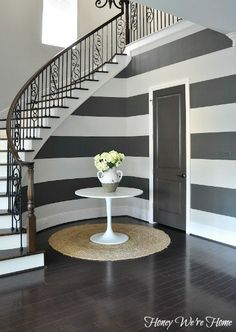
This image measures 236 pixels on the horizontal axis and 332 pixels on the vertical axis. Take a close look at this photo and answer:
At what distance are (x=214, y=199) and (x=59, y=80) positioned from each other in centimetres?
452

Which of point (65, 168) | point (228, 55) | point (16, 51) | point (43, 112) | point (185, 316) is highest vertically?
point (16, 51)

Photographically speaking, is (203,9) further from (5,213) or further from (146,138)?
(5,213)

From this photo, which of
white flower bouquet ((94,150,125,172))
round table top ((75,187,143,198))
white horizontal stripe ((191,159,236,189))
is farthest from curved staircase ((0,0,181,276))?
white horizontal stripe ((191,159,236,189))

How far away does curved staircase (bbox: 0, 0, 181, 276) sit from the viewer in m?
3.82

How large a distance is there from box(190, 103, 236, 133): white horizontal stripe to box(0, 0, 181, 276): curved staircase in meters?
2.11

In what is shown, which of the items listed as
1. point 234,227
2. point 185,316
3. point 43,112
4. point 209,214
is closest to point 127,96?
point 43,112

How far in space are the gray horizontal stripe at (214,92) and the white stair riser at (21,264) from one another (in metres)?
3.22

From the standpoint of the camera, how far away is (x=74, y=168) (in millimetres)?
6074

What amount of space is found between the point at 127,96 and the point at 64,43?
2409 millimetres

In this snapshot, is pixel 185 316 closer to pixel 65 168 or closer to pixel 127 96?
pixel 65 168

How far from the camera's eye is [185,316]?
8.92 feet

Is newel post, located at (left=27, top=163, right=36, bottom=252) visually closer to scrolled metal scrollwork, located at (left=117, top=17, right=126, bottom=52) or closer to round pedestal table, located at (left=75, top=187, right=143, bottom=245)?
round pedestal table, located at (left=75, top=187, right=143, bottom=245)

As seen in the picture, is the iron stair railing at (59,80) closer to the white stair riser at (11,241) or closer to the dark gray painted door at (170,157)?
the white stair riser at (11,241)

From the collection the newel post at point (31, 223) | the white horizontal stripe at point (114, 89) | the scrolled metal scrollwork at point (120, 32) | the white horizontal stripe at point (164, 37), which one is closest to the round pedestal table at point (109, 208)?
the newel post at point (31, 223)
